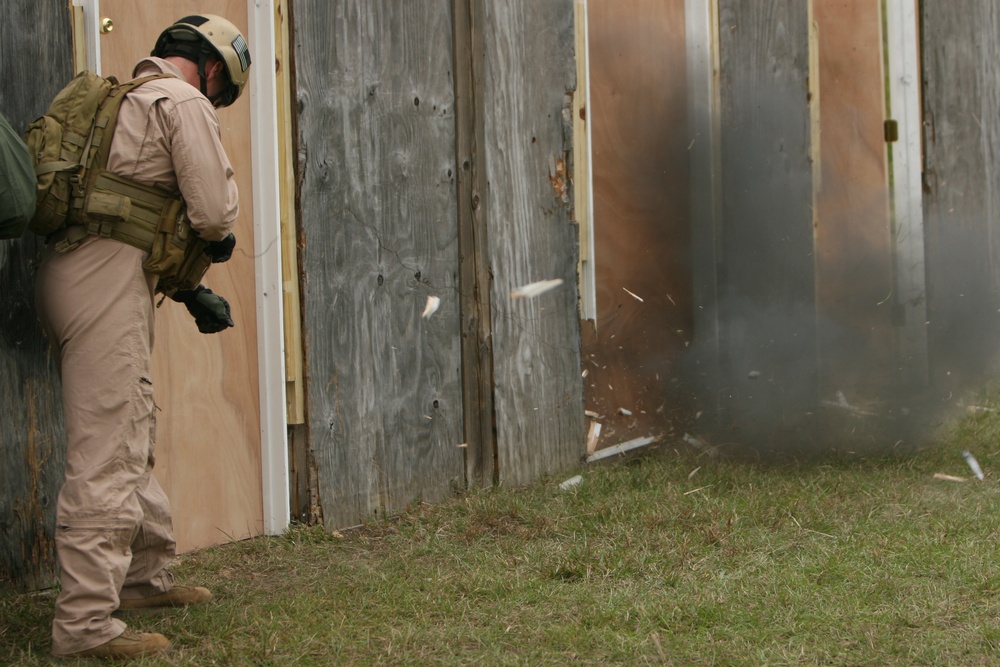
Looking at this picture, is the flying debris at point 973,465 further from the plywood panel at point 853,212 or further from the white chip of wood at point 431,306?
the white chip of wood at point 431,306

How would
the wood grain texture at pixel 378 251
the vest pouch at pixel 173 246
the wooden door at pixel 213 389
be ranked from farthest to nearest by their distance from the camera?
the wood grain texture at pixel 378 251 < the wooden door at pixel 213 389 < the vest pouch at pixel 173 246

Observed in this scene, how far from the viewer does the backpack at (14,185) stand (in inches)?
144

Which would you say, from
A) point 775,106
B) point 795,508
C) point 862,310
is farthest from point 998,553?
point 775,106

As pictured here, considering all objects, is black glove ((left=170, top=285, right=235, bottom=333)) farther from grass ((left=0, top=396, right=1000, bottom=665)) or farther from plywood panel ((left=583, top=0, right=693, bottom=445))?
plywood panel ((left=583, top=0, right=693, bottom=445))

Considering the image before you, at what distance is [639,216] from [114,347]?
419 cm

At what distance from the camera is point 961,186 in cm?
880

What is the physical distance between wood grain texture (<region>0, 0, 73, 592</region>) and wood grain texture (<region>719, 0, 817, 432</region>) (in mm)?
4211

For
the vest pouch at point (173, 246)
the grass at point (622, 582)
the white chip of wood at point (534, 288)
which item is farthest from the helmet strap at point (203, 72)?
the white chip of wood at point (534, 288)

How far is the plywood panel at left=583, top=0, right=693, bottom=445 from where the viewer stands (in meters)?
7.25

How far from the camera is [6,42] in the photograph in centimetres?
430

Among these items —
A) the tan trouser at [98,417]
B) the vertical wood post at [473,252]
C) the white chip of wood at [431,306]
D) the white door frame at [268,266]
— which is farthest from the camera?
the vertical wood post at [473,252]

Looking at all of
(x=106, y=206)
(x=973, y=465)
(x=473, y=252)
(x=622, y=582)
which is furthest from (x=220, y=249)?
(x=973, y=465)

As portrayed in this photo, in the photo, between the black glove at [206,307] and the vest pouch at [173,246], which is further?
the black glove at [206,307]

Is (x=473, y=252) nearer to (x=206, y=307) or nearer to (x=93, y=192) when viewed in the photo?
(x=206, y=307)
